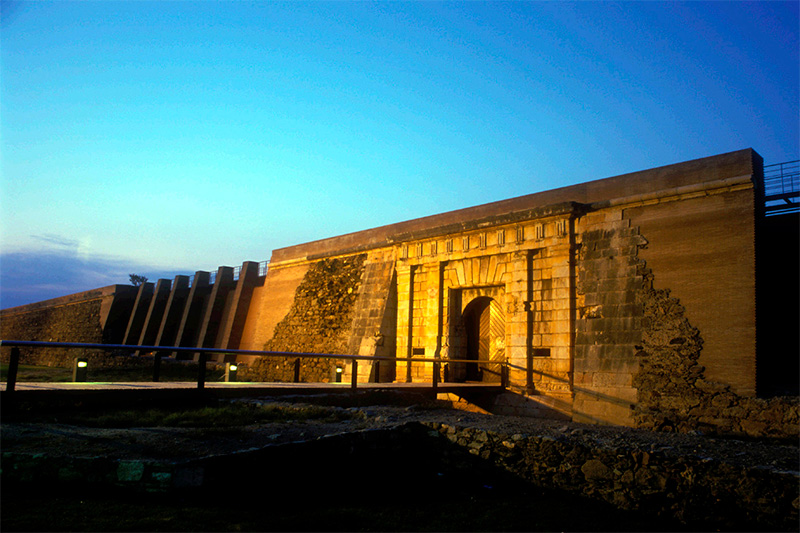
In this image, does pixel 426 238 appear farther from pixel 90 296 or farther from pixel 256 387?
pixel 90 296

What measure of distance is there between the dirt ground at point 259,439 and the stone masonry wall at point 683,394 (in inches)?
19.6

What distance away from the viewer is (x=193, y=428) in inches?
225

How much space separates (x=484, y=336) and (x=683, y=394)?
4579mm

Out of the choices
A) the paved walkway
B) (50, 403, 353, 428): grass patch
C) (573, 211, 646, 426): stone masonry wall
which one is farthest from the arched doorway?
(50, 403, 353, 428): grass patch

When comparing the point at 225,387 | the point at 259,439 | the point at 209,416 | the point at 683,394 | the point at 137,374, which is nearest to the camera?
the point at 259,439

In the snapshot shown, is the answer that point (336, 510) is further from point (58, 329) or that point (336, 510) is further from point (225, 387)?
point (58, 329)

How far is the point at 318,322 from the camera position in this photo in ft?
52.0

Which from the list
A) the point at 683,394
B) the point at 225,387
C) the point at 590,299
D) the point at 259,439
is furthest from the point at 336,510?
the point at 590,299

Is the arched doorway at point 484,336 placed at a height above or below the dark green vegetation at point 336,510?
above

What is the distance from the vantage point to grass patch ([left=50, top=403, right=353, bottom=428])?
583 centimetres

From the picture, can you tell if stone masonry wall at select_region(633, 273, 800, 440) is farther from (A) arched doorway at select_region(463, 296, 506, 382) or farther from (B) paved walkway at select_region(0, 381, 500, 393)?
(A) arched doorway at select_region(463, 296, 506, 382)

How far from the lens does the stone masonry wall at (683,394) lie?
7.55 m

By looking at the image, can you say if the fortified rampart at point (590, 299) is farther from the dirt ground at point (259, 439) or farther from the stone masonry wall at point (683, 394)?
the dirt ground at point (259, 439)

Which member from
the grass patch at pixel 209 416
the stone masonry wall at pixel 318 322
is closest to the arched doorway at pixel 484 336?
the stone masonry wall at pixel 318 322
